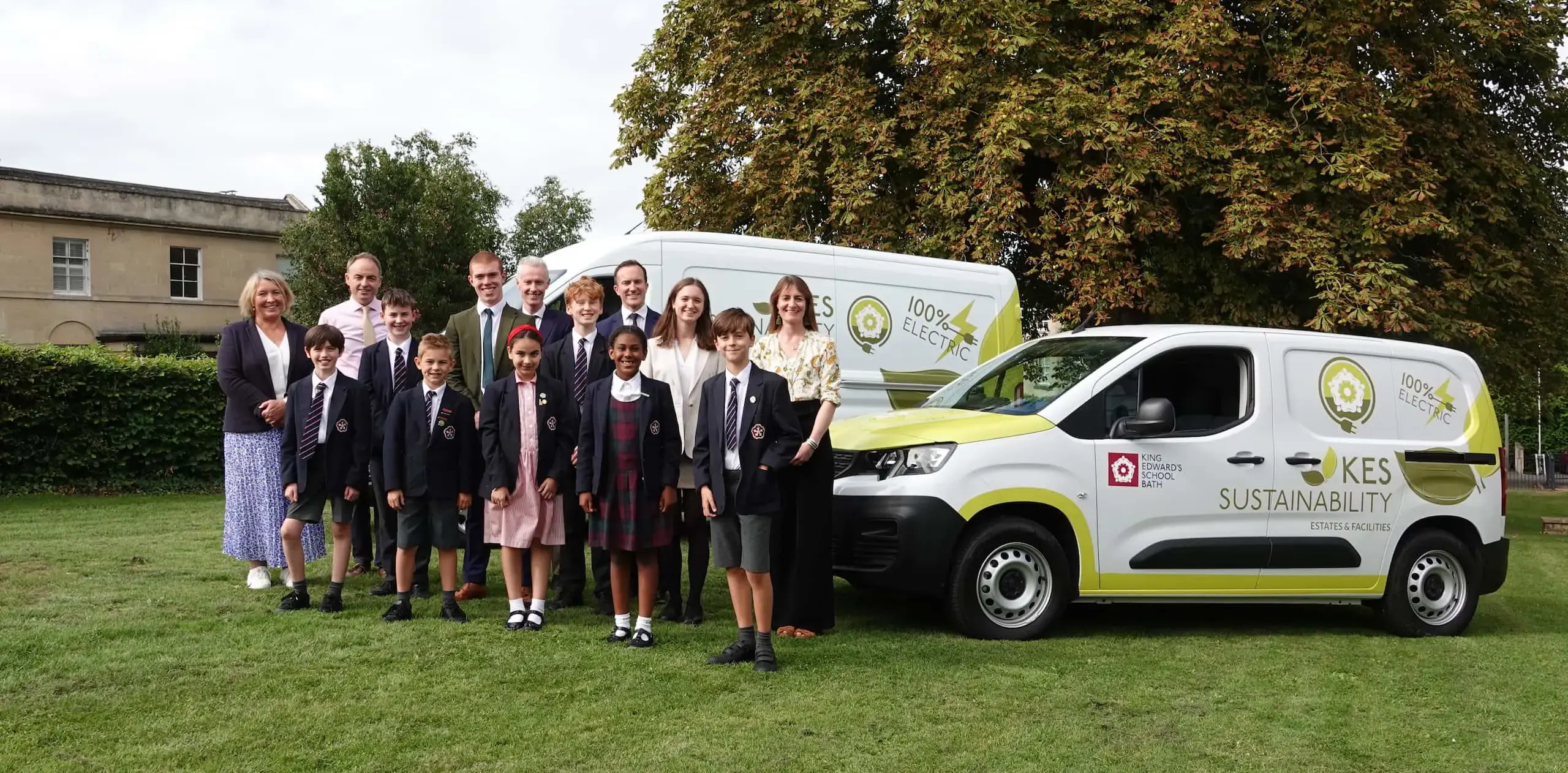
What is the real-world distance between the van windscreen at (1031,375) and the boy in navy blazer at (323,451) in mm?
3413

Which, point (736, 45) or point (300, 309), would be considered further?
point (300, 309)

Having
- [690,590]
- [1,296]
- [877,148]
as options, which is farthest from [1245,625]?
[1,296]

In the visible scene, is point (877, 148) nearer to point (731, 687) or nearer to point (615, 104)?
point (615, 104)

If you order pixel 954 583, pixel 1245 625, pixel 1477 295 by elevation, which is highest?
pixel 1477 295

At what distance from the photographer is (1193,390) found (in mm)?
7320

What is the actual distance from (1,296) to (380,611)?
29.4 m

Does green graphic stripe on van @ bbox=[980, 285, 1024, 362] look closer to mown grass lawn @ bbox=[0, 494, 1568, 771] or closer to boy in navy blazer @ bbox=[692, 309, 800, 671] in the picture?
mown grass lawn @ bbox=[0, 494, 1568, 771]

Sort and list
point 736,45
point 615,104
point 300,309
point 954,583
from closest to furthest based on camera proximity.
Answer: point 954,583 → point 736,45 → point 615,104 → point 300,309

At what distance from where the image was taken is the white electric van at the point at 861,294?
31.4 feet

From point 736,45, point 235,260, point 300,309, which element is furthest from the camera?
point 235,260

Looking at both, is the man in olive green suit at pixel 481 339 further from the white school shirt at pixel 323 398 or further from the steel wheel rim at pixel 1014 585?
the steel wheel rim at pixel 1014 585

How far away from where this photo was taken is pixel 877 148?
1609cm

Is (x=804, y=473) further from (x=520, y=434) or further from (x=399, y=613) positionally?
(x=399, y=613)

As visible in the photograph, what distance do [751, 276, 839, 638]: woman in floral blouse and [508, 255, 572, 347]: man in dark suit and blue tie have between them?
144 cm
